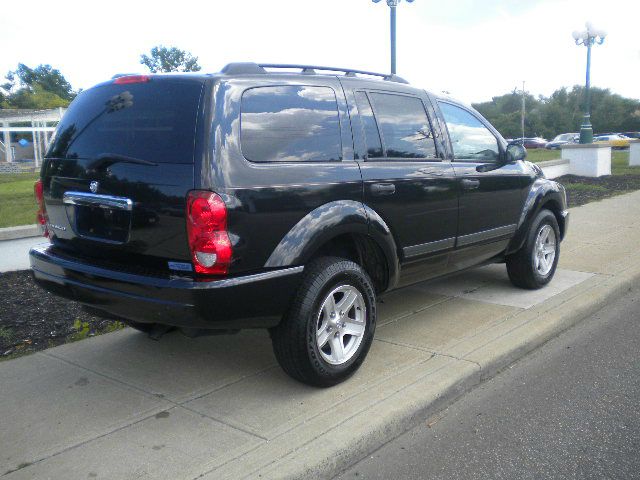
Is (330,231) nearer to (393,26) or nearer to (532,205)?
(532,205)

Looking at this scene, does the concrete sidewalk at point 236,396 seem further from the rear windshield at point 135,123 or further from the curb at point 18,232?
the curb at point 18,232

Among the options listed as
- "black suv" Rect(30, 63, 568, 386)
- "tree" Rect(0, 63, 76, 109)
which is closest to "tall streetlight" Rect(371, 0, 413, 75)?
"black suv" Rect(30, 63, 568, 386)

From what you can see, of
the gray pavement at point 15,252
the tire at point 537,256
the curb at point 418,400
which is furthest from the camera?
the gray pavement at point 15,252

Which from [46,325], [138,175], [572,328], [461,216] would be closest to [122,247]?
[138,175]

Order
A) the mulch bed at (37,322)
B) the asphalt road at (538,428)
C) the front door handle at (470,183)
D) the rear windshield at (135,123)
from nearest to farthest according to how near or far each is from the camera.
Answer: the asphalt road at (538,428) → the rear windshield at (135,123) → the mulch bed at (37,322) → the front door handle at (470,183)

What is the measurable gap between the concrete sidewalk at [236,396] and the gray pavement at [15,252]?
6.91ft

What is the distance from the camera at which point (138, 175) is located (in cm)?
338

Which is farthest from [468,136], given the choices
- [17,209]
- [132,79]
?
[17,209]

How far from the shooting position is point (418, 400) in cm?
362

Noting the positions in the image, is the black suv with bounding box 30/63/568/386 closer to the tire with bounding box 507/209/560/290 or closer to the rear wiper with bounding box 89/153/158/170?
the rear wiper with bounding box 89/153/158/170

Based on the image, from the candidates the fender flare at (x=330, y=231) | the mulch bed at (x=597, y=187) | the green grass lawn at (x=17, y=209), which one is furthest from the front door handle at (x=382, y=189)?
the mulch bed at (x=597, y=187)

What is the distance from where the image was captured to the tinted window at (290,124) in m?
3.52

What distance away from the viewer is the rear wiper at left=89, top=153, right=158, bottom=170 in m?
3.40

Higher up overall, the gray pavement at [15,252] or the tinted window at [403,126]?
the tinted window at [403,126]
